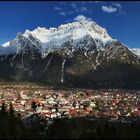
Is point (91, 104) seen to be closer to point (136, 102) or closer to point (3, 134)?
point (136, 102)

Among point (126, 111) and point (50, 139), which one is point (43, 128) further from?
point (126, 111)

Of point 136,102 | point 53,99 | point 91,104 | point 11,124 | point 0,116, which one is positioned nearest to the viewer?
point 11,124

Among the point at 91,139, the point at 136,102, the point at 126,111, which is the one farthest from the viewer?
the point at 136,102

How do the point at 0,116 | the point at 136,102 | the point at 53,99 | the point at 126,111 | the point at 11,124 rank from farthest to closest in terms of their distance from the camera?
the point at 53,99, the point at 136,102, the point at 126,111, the point at 0,116, the point at 11,124

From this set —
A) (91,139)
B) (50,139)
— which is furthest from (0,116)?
(91,139)

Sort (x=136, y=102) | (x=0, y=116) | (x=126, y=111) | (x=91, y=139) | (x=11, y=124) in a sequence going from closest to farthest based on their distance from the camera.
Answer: (x=91, y=139) < (x=11, y=124) < (x=0, y=116) < (x=126, y=111) < (x=136, y=102)

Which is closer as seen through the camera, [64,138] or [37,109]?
[64,138]

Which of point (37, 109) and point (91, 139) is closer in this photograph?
point (91, 139)

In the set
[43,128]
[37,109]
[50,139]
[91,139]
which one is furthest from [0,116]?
[37,109]

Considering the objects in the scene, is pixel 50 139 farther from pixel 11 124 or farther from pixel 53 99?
pixel 53 99
